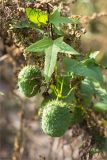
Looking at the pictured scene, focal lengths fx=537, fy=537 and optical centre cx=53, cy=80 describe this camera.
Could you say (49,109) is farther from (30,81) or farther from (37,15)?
(37,15)

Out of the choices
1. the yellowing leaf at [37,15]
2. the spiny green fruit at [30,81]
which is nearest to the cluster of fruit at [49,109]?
the spiny green fruit at [30,81]

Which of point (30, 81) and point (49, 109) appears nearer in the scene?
point (49, 109)

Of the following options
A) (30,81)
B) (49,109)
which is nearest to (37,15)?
(30,81)

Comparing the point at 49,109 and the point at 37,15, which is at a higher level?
the point at 37,15

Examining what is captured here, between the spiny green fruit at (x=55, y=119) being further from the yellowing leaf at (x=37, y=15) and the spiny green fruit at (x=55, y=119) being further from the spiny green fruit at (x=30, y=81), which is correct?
the yellowing leaf at (x=37, y=15)

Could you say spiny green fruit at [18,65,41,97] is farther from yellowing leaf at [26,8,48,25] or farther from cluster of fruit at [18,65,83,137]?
yellowing leaf at [26,8,48,25]

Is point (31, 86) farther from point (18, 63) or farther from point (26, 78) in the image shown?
point (18, 63)
